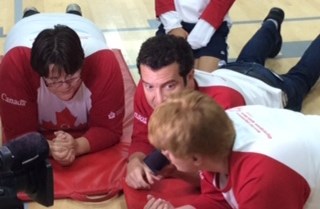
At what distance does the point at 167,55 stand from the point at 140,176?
1.41 feet

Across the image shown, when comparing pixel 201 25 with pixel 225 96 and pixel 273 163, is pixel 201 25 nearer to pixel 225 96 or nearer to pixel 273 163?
pixel 225 96

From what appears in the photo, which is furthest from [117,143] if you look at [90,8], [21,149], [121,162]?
[90,8]

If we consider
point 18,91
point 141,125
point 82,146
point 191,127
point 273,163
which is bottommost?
point 82,146

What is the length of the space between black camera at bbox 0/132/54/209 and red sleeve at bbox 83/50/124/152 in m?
0.99

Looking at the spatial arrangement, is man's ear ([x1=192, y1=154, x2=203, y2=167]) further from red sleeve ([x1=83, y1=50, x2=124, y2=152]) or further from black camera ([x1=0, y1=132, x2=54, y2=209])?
red sleeve ([x1=83, y1=50, x2=124, y2=152])

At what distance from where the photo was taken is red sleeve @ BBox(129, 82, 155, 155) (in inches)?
86.4

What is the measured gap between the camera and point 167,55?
2.00m

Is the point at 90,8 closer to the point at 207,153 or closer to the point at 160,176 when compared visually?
the point at 160,176

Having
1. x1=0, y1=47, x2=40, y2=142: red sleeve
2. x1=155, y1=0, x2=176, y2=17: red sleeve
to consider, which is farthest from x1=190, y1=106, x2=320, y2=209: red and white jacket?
x1=155, y1=0, x2=176, y2=17: red sleeve

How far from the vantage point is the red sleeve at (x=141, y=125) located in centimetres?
219

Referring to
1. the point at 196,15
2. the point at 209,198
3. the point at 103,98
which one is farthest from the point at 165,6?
the point at 209,198

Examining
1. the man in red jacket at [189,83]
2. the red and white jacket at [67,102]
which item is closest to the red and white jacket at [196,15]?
the man in red jacket at [189,83]

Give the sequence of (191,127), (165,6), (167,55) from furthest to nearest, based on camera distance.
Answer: (165,6), (167,55), (191,127)

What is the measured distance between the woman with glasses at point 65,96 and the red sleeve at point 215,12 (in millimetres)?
673
